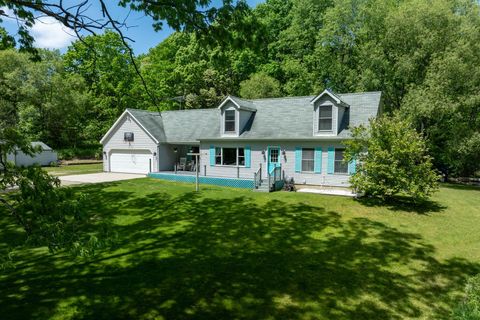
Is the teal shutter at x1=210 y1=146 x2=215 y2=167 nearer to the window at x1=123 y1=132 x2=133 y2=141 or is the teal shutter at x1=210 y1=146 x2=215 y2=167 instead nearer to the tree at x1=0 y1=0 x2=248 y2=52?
the window at x1=123 y1=132 x2=133 y2=141

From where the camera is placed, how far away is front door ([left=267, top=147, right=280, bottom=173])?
20.6 m

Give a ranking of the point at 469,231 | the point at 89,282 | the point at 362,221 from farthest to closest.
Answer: the point at 362,221 → the point at 469,231 → the point at 89,282

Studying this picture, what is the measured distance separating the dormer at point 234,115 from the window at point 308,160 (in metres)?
5.13

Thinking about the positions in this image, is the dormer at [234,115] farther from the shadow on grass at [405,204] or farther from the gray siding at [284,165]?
the shadow on grass at [405,204]

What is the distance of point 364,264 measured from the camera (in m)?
7.70

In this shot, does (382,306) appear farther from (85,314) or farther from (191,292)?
(85,314)

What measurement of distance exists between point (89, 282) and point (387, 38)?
1130 inches

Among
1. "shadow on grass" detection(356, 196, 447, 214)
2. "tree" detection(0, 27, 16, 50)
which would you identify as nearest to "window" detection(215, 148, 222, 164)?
"shadow on grass" detection(356, 196, 447, 214)

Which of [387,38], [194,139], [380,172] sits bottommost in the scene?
[380,172]

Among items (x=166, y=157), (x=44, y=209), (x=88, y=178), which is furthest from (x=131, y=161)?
(x=44, y=209)

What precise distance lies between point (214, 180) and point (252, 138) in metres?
3.93

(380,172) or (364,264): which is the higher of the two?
(380,172)

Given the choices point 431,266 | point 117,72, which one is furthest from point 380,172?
point 117,72

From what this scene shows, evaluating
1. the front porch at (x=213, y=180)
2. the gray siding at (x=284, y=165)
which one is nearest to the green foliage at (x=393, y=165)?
the gray siding at (x=284, y=165)
